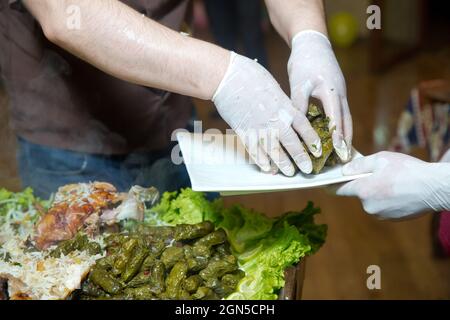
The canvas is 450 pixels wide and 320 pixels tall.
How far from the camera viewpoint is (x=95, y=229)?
1.38m

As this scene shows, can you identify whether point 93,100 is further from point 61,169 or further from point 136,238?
point 136,238

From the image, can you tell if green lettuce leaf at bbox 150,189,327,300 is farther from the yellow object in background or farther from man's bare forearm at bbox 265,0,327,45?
the yellow object in background

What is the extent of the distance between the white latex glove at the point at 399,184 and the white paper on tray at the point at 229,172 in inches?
1.2

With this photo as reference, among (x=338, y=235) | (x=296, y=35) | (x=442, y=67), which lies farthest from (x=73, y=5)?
(x=442, y=67)

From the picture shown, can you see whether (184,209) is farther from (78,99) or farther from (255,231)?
(78,99)

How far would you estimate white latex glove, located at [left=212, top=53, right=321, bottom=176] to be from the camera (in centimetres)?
136

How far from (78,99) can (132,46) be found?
392 millimetres

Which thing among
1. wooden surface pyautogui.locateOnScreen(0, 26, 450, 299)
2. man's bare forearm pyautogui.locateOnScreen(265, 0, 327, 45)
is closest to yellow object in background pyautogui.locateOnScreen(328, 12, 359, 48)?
wooden surface pyautogui.locateOnScreen(0, 26, 450, 299)

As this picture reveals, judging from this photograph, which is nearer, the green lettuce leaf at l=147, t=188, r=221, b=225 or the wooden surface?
the green lettuce leaf at l=147, t=188, r=221, b=225

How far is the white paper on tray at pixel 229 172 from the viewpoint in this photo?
132 centimetres

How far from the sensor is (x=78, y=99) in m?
1.62

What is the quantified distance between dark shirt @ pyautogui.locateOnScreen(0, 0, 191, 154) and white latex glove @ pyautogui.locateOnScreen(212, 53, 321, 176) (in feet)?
0.99

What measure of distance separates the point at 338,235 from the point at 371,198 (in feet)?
5.92

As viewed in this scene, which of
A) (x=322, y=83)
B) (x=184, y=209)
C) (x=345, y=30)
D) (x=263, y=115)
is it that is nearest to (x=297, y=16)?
(x=322, y=83)
